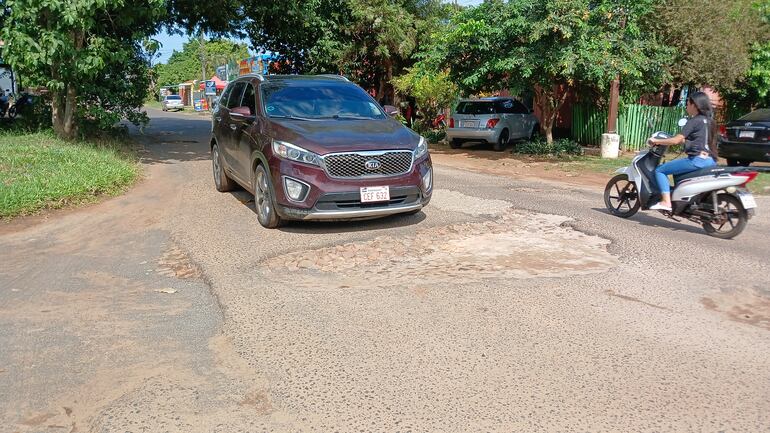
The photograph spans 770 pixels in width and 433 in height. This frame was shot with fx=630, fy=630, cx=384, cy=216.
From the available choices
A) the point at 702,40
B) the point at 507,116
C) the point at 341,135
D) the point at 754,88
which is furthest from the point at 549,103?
the point at 341,135

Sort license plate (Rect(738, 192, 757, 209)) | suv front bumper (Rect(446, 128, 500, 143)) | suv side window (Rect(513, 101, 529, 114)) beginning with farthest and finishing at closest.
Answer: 1. suv side window (Rect(513, 101, 529, 114))
2. suv front bumper (Rect(446, 128, 500, 143))
3. license plate (Rect(738, 192, 757, 209))

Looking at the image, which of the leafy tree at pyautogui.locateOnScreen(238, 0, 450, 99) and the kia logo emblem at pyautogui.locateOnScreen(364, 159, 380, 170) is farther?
the leafy tree at pyautogui.locateOnScreen(238, 0, 450, 99)

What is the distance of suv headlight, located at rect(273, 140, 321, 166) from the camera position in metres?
6.67

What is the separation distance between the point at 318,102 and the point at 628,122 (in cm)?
1293

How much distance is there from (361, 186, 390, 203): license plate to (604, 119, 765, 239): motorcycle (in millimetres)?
3201

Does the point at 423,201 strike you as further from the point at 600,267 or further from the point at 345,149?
the point at 600,267

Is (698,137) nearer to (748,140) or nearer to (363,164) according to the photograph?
(363,164)

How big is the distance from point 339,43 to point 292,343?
19.8 m

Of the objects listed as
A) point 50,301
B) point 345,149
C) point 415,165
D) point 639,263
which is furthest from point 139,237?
point 639,263

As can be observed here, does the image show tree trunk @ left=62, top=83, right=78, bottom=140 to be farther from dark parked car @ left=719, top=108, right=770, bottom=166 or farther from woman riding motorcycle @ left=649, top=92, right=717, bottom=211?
dark parked car @ left=719, top=108, right=770, bottom=166

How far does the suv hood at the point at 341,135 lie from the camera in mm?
6746

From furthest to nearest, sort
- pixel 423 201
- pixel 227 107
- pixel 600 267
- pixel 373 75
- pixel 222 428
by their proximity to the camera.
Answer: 1. pixel 373 75
2. pixel 227 107
3. pixel 423 201
4. pixel 600 267
5. pixel 222 428

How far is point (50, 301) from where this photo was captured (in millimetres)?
5125

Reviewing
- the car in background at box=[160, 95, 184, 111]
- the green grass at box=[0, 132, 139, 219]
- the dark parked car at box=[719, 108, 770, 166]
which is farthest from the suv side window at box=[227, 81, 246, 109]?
the car in background at box=[160, 95, 184, 111]
